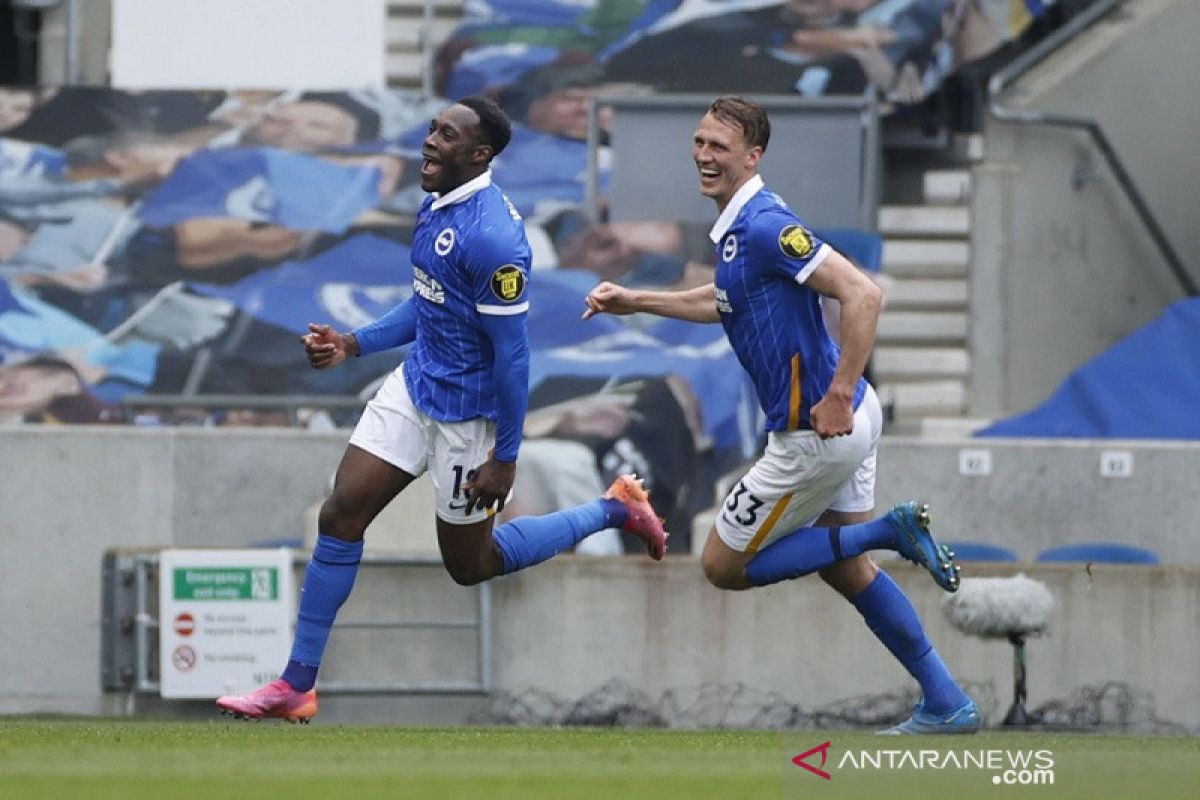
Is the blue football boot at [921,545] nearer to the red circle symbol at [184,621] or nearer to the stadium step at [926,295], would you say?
the red circle symbol at [184,621]

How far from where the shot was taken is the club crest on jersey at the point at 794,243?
947 cm

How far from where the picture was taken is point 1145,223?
21.2 metres

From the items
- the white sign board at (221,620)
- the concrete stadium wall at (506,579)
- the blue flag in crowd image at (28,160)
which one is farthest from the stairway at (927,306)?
the blue flag in crowd image at (28,160)

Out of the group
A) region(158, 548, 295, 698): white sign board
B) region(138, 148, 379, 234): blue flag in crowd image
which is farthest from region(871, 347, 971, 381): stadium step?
region(158, 548, 295, 698): white sign board

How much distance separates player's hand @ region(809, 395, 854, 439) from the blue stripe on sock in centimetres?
152

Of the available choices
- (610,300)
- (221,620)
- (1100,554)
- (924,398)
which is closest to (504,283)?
(610,300)

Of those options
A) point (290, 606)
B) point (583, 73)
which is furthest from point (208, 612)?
point (583, 73)

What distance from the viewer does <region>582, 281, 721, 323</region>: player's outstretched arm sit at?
10.1 metres

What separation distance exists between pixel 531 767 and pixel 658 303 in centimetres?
247

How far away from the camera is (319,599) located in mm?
10180

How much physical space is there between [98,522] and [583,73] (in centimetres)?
722

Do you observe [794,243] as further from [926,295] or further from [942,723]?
[926,295]

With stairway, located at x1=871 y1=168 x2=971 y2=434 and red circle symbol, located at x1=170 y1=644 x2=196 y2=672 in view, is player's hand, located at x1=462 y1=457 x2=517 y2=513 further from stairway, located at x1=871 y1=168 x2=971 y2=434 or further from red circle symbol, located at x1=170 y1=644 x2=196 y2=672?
stairway, located at x1=871 y1=168 x2=971 y2=434

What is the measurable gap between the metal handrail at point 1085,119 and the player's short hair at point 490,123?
1123 centimetres
